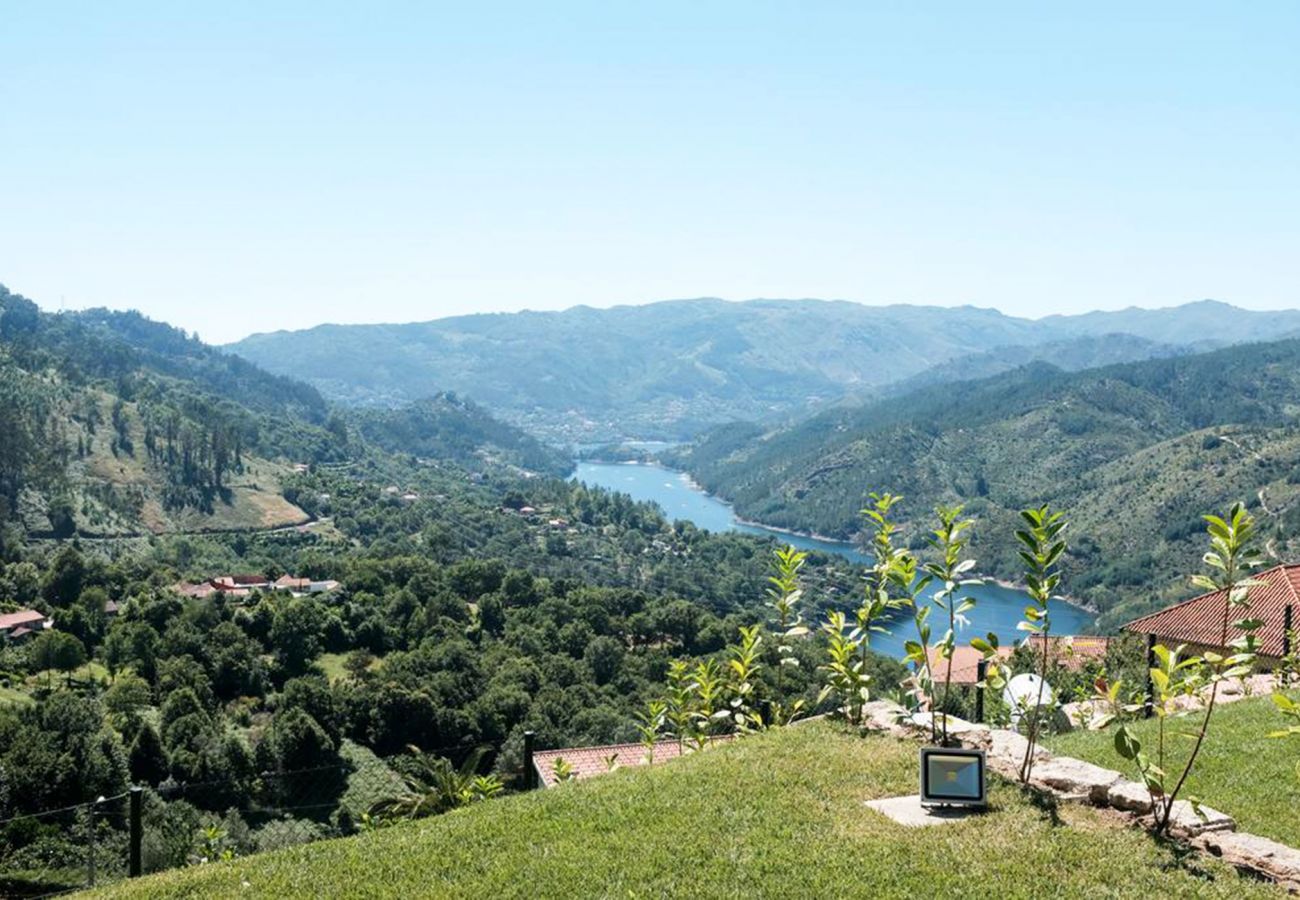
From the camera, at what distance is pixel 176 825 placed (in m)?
23.8

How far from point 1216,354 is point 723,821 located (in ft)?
722

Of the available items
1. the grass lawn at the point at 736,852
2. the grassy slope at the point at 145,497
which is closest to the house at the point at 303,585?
the grassy slope at the point at 145,497

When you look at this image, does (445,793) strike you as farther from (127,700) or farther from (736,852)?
(127,700)

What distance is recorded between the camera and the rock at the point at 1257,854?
4.93 m

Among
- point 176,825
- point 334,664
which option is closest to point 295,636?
point 334,664

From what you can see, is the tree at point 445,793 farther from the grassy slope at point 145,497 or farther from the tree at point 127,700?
the grassy slope at point 145,497

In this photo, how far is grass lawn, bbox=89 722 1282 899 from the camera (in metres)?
4.95

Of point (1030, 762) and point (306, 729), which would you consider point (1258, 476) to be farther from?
point (1030, 762)

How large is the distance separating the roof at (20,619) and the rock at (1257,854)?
52.4 meters

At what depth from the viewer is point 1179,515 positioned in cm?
10562

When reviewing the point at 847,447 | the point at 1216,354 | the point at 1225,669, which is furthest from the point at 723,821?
the point at 1216,354

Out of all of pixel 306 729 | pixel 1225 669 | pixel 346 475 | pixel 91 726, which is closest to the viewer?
pixel 1225 669

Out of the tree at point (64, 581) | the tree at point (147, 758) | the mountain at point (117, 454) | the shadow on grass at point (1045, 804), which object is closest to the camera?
the shadow on grass at point (1045, 804)

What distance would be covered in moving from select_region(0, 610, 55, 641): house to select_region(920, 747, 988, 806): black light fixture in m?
50.3
